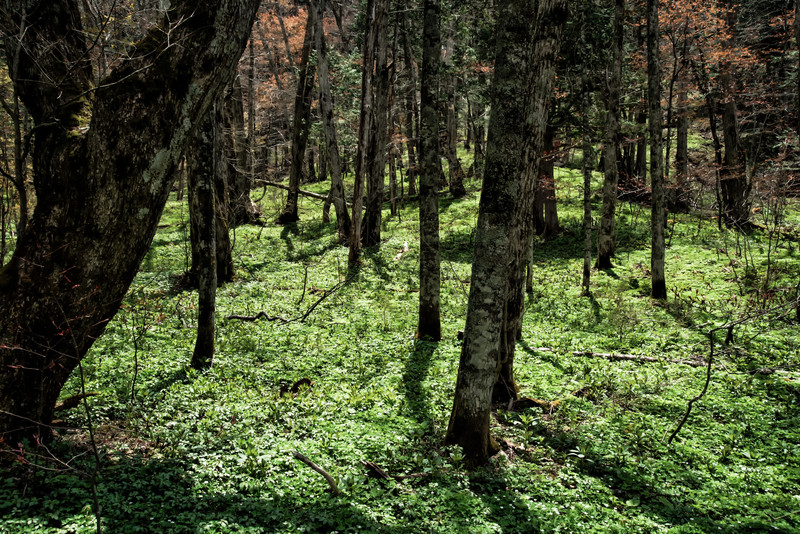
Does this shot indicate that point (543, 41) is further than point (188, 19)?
Yes

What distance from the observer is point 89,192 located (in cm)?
438

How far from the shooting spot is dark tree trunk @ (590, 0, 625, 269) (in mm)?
13664

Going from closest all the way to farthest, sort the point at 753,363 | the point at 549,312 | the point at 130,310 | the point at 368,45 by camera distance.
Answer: the point at 753,363
the point at 130,310
the point at 549,312
the point at 368,45

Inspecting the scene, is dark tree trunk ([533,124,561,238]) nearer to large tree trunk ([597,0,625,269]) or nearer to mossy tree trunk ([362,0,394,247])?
large tree trunk ([597,0,625,269])

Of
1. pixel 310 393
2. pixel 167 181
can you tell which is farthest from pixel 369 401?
pixel 167 181

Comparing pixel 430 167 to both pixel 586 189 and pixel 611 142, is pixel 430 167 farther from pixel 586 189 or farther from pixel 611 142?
pixel 611 142

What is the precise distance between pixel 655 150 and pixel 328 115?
11788 millimetres

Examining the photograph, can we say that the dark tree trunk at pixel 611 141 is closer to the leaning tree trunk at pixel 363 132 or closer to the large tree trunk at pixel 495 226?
the leaning tree trunk at pixel 363 132

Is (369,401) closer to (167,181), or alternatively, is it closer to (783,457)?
(167,181)

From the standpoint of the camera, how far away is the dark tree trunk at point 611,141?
13.7 metres

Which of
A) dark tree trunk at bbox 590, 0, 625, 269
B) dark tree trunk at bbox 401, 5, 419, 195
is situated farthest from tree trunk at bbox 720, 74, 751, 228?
dark tree trunk at bbox 401, 5, 419, 195

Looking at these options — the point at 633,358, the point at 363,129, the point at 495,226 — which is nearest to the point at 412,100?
the point at 363,129

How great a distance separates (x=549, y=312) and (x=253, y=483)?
8912 mm

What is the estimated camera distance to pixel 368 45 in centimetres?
1479
